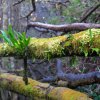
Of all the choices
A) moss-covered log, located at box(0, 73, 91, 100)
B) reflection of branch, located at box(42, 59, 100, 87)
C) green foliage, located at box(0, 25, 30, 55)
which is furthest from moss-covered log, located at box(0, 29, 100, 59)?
reflection of branch, located at box(42, 59, 100, 87)

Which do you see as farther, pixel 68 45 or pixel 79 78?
pixel 79 78

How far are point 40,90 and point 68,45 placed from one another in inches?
43.7

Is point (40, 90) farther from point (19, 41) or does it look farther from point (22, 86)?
point (19, 41)

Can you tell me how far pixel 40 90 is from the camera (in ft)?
10.8

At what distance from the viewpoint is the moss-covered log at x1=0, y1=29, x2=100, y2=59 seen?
7.13 ft

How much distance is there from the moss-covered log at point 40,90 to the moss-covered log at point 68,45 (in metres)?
0.52

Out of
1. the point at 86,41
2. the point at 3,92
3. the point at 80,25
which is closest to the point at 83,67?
the point at 3,92

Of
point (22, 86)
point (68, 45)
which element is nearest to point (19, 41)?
point (68, 45)

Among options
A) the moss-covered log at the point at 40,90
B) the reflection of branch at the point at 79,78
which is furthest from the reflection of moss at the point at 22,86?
the reflection of branch at the point at 79,78

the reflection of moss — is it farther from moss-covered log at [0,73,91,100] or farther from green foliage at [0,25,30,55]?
green foliage at [0,25,30,55]

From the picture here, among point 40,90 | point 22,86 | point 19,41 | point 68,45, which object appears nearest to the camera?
point 68,45

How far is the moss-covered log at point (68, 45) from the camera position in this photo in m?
2.17

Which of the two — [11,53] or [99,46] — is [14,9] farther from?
[99,46]

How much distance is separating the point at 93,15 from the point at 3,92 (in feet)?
8.98
